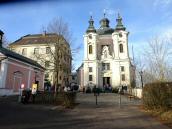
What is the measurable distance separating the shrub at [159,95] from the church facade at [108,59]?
1736 inches

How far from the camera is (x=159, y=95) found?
16.3 meters

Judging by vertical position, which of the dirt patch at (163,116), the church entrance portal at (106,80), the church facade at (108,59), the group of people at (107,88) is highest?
the church facade at (108,59)

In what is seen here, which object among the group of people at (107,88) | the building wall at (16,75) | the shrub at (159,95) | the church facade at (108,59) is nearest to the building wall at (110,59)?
the church facade at (108,59)

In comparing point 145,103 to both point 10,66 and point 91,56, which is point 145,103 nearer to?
point 10,66

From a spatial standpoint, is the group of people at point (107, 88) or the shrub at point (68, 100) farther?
the group of people at point (107, 88)

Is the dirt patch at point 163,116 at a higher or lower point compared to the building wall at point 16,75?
lower

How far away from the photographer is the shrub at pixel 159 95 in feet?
51.4

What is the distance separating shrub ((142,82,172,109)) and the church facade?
44.1 m

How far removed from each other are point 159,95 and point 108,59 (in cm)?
5160

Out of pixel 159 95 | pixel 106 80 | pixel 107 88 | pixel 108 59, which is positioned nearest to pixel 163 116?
pixel 159 95

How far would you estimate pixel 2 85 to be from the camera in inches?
1190

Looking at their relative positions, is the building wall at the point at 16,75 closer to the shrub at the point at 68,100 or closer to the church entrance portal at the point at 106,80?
the shrub at the point at 68,100

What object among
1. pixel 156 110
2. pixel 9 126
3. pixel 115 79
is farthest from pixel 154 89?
pixel 115 79

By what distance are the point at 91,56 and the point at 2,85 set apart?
129 feet
